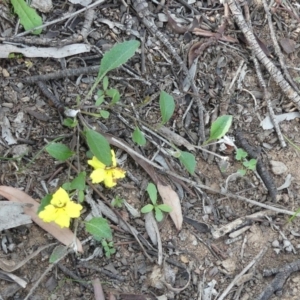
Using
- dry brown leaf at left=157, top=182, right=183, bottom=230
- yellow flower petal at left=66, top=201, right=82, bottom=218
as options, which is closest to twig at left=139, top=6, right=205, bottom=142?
dry brown leaf at left=157, top=182, right=183, bottom=230

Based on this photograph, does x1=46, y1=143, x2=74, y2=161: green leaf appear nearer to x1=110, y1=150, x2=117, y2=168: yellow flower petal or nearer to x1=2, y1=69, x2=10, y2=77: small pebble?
x1=110, y1=150, x2=117, y2=168: yellow flower petal

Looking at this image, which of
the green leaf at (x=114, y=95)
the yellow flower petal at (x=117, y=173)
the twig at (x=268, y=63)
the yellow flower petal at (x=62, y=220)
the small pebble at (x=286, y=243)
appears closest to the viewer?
the yellow flower petal at (x=62, y=220)

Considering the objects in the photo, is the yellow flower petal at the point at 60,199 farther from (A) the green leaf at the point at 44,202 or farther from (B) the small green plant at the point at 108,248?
(B) the small green plant at the point at 108,248

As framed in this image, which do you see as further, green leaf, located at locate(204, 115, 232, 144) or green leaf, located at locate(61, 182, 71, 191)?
green leaf, located at locate(204, 115, 232, 144)

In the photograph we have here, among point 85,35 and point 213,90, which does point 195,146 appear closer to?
point 213,90

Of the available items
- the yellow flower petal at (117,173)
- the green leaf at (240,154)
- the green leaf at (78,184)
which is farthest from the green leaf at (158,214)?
the green leaf at (240,154)

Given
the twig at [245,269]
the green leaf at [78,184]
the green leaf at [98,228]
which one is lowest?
the twig at [245,269]
